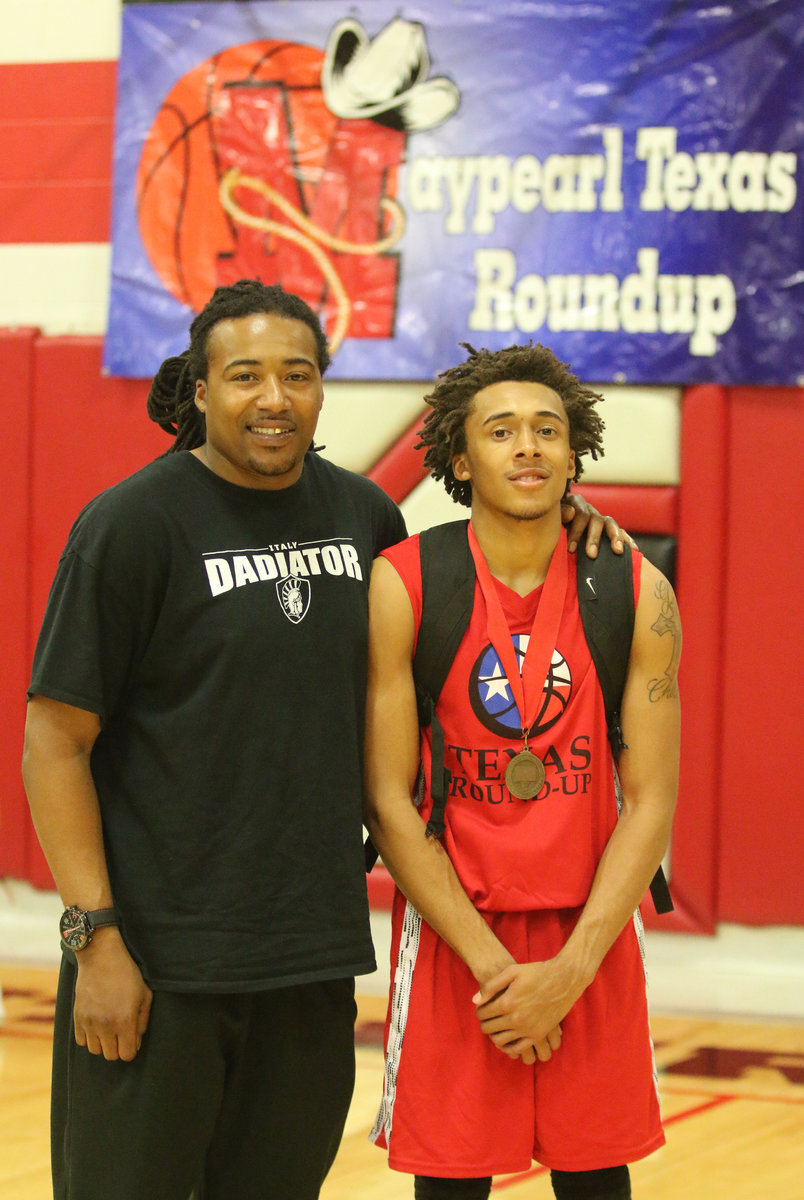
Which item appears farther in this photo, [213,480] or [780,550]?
[780,550]

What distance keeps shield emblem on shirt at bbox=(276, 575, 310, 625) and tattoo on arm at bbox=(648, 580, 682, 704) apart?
1.88ft

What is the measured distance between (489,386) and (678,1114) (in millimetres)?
2046

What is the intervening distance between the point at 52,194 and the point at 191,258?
1.97 feet

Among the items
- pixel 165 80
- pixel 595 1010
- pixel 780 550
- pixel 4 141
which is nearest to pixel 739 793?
pixel 780 550

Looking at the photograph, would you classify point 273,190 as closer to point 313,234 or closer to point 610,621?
point 313,234

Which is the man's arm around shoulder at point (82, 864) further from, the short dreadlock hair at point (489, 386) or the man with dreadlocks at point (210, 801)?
the short dreadlock hair at point (489, 386)

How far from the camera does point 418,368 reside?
160 inches

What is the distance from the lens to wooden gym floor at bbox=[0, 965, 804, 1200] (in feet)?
9.05

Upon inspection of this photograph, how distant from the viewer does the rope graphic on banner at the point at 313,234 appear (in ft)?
13.4

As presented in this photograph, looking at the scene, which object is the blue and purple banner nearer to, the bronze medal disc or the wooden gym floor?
the wooden gym floor

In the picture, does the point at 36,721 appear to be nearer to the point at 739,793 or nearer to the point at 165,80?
the point at 739,793

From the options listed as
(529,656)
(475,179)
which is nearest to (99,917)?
(529,656)

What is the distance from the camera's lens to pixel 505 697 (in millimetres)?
1938

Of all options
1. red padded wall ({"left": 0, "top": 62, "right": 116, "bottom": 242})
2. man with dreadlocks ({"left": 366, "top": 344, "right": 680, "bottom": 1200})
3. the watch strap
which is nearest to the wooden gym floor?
man with dreadlocks ({"left": 366, "top": 344, "right": 680, "bottom": 1200})
